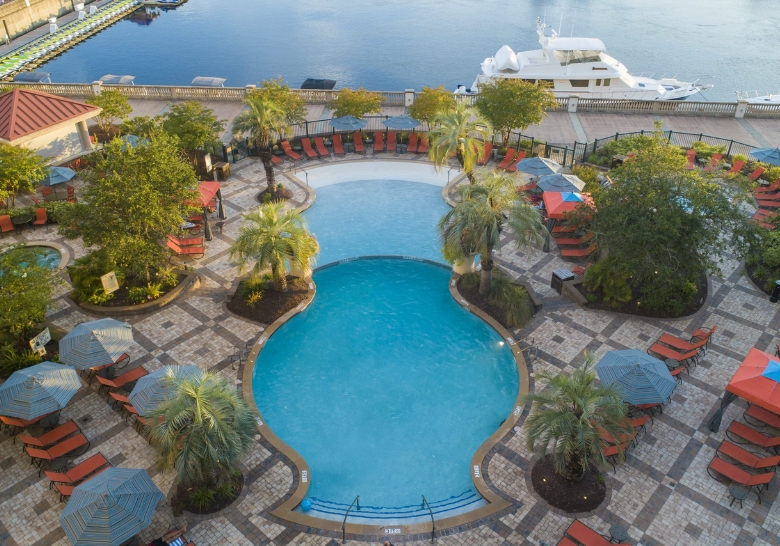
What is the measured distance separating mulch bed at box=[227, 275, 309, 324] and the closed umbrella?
13.1 meters

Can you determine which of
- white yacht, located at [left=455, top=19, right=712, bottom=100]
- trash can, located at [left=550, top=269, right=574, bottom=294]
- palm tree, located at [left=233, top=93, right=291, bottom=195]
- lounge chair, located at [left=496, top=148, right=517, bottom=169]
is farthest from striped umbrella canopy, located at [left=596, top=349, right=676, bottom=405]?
white yacht, located at [left=455, top=19, right=712, bottom=100]

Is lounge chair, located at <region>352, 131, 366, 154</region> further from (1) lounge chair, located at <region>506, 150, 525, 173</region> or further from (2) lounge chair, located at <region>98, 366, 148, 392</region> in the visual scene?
(2) lounge chair, located at <region>98, 366, 148, 392</region>

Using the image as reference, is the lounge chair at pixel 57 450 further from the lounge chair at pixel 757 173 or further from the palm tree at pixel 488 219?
the lounge chair at pixel 757 173

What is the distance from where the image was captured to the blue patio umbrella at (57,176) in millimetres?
31891

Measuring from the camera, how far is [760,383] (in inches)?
725

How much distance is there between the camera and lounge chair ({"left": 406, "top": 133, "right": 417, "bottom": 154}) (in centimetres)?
3875

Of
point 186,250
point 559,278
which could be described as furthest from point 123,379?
point 559,278

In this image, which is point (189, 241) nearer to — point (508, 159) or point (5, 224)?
point (5, 224)

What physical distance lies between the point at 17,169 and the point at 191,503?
2092cm

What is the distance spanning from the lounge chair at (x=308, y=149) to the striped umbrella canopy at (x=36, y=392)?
71.9ft

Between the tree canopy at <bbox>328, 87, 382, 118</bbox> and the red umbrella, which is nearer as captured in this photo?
the red umbrella

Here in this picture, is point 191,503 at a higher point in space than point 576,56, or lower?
lower

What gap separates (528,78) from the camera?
1989 inches

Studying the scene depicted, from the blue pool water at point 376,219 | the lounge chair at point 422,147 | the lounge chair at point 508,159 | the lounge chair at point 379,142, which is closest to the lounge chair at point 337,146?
the lounge chair at point 379,142
